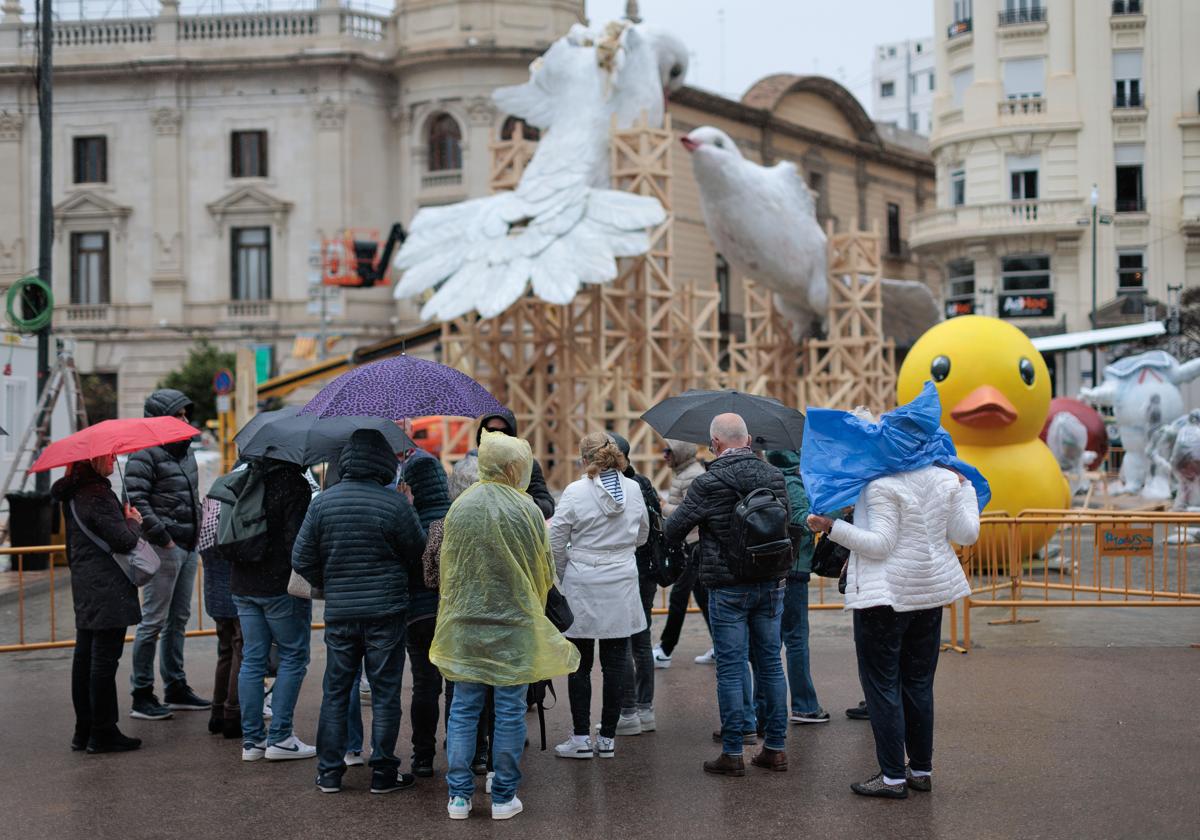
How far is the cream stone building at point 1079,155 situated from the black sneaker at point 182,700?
3394 centimetres

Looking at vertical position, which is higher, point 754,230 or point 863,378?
point 754,230

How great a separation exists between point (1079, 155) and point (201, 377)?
81.4 ft

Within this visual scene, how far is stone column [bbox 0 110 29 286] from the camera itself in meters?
42.8

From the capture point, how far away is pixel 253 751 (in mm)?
7496

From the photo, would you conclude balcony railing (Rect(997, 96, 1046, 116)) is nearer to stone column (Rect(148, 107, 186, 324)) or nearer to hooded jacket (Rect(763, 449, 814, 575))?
stone column (Rect(148, 107, 186, 324))

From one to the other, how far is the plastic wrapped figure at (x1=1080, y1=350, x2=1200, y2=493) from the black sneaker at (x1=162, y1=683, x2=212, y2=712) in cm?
1639

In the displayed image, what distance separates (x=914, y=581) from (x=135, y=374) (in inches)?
1539

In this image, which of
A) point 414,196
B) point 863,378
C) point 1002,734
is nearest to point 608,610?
point 1002,734

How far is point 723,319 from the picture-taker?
44.8 meters

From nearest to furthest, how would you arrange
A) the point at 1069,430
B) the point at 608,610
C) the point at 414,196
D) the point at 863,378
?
1. the point at 608,610
2. the point at 1069,430
3. the point at 863,378
4. the point at 414,196

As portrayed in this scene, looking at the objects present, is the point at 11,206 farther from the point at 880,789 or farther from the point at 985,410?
the point at 880,789

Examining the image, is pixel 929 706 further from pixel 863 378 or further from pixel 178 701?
pixel 863 378

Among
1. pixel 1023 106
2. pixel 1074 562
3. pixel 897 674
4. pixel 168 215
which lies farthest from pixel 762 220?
pixel 168 215

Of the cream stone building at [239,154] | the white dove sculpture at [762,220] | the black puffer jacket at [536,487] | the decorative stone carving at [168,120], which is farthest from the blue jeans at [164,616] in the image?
the decorative stone carving at [168,120]
